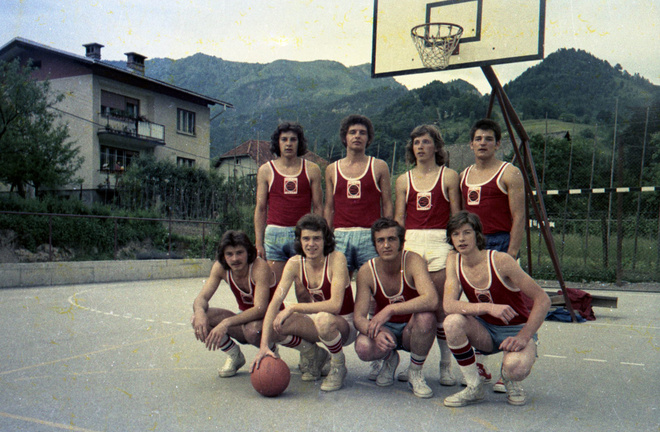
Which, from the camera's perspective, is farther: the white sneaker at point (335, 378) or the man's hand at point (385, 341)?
the white sneaker at point (335, 378)

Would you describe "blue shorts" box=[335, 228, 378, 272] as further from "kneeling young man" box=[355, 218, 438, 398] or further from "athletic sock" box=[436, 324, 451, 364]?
"athletic sock" box=[436, 324, 451, 364]

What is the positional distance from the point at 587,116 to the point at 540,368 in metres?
14.5

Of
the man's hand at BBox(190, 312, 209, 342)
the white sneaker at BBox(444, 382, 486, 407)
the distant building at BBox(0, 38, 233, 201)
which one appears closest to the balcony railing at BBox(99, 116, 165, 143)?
the distant building at BBox(0, 38, 233, 201)

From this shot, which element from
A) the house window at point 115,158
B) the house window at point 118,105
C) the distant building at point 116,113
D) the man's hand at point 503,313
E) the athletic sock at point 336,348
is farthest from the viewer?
the house window at point 115,158

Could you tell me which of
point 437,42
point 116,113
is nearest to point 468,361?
point 437,42

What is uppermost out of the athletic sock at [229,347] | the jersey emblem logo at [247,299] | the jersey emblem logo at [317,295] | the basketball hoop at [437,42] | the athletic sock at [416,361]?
the basketball hoop at [437,42]

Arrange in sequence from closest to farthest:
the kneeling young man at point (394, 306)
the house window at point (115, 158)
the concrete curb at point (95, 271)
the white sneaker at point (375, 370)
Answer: the kneeling young man at point (394, 306)
the white sneaker at point (375, 370)
the concrete curb at point (95, 271)
the house window at point (115, 158)

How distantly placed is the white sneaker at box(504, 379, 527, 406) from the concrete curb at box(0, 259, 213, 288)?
9.36 meters

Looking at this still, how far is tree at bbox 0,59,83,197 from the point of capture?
11.8 metres

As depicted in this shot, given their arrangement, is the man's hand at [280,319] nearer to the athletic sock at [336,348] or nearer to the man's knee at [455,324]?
the athletic sock at [336,348]

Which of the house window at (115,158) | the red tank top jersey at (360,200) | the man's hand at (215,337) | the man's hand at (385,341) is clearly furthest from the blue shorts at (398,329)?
the house window at (115,158)

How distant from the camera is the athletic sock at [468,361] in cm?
318

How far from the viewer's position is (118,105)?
19234mm

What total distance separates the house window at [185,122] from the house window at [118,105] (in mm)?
1406
